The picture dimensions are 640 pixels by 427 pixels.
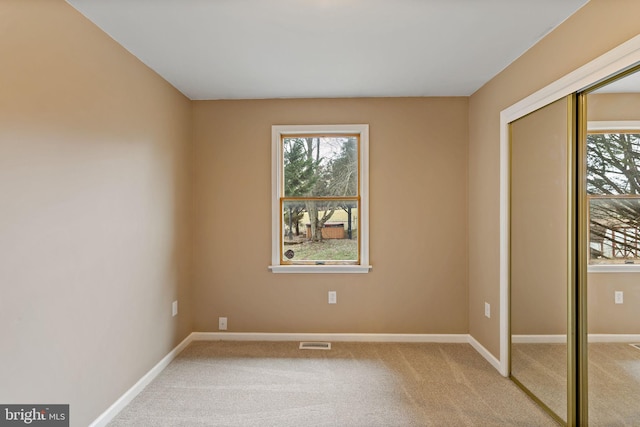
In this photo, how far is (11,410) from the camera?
157 centimetres

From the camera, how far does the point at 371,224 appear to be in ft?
11.5

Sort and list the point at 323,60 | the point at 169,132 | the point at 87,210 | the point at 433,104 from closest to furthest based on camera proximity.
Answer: the point at 87,210, the point at 323,60, the point at 169,132, the point at 433,104

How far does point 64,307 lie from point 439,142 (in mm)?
3323

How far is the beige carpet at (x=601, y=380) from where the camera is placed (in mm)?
1682

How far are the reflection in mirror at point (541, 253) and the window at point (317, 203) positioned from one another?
144 centimetres

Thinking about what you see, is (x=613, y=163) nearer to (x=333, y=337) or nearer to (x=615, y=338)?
(x=615, y=338)

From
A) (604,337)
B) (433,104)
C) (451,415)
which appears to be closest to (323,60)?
(433,104)

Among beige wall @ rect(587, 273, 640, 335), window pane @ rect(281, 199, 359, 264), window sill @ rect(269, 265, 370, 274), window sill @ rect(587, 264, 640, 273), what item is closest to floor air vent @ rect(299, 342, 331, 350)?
window sill @ rect(269, 265, 370, 274)

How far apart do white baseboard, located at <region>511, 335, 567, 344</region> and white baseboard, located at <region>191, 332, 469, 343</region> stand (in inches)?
34.7

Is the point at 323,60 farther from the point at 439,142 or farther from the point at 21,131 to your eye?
the point at 21,131

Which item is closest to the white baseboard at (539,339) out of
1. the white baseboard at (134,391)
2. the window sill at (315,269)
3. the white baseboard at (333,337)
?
the white baseboard at (333,337)

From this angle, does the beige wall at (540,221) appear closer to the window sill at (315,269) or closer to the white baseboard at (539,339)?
the white baseboard at (539,339)

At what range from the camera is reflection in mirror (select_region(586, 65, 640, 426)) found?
5.41ft

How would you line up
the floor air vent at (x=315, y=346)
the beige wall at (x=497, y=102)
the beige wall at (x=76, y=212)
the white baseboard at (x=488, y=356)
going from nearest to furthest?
the beige wall at (x=76, y=212), the beige wall at (x=497, y=102), the white baseboard at (x=488, y=356), the floor air vent at (x=315, y=346)
